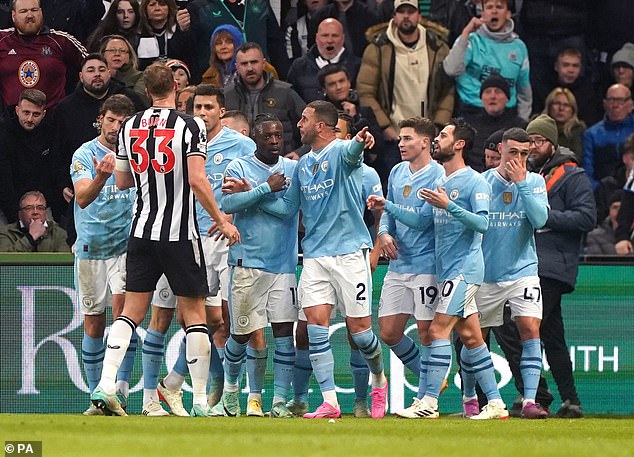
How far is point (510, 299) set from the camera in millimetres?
13500

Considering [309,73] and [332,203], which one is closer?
Answer: [332,203]

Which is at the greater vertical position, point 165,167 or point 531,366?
point 165,167

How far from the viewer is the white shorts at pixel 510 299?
527 inches

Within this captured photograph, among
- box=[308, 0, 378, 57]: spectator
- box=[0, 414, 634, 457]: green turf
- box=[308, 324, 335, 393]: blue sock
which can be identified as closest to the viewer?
box=[0, 414, 634, 457]: green turf

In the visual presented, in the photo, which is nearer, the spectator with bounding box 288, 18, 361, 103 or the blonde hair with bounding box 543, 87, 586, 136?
the spectator with bounding box 288, 18, 361, 103

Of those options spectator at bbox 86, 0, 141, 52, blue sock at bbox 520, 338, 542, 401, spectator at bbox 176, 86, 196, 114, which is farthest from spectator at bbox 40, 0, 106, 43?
blue sock at bbox 520, 338, 542, 401

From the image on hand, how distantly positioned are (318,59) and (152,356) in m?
5.50

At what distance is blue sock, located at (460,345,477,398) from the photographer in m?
13.3

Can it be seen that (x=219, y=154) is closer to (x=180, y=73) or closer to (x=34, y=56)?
(x=180, y=73)

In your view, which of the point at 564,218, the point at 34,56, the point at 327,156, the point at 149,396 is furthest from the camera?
the point at 34,56

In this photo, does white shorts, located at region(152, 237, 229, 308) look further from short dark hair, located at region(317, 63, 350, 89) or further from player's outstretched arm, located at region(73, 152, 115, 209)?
short dark hair, located at region(317, 63, 350, 89)

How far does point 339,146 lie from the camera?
12.5 meters

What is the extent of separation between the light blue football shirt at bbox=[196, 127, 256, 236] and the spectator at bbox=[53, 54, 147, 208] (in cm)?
262

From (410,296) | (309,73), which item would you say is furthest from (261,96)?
(410,296)
